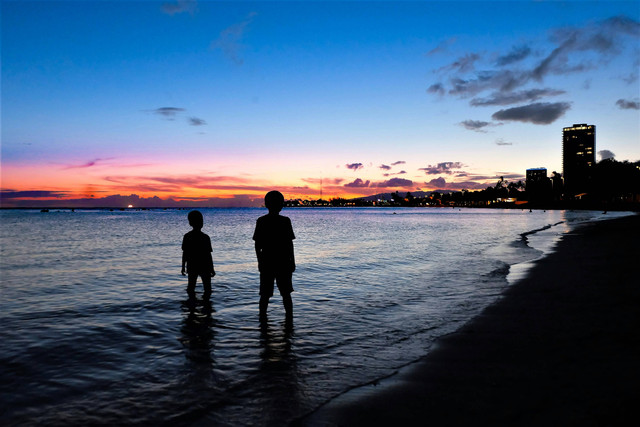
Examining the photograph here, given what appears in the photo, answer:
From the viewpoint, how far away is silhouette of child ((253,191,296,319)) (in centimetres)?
759

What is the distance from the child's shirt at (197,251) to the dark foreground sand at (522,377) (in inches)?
228

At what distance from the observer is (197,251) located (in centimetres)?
973

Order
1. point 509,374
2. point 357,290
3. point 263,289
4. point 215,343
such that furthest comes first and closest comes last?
point 357,290 < point 263,289 < point 215,343 < point 509,374

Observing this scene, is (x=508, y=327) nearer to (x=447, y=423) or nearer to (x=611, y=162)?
(x=447, y=423)

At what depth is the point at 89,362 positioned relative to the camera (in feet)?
21.5

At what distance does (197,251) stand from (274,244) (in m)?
2.98

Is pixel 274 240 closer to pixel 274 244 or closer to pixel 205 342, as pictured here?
pixel 274 244

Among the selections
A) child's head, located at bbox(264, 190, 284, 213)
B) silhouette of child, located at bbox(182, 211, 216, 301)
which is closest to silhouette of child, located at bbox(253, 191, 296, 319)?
child's head, located at bbox(264, 190, 284, 213)

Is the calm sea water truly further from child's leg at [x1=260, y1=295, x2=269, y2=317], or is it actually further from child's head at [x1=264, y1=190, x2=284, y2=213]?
child's head at [x1=264, y1=190, x2=284, y2=213]

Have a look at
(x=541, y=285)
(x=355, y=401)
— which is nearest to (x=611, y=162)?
(x=541, y=285)

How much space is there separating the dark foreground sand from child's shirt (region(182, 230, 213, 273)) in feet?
19.0

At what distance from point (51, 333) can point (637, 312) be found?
1215cm

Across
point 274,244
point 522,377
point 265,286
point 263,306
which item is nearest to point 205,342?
point 263,306

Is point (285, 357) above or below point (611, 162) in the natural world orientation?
below
